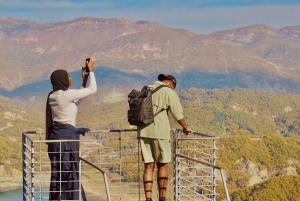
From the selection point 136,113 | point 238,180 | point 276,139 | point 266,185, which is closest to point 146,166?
point 136,113

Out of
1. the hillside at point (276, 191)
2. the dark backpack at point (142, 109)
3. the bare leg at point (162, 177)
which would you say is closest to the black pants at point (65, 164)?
the dark backpack at point (142, 109)

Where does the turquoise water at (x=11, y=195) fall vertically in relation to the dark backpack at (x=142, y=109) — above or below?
below

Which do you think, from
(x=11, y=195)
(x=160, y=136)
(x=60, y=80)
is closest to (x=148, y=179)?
(x=160, y=136)

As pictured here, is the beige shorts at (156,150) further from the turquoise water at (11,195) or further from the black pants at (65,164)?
the turquoise water at (11,195)

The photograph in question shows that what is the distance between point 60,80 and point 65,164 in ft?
4.04

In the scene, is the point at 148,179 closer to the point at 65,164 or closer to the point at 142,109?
the point at 142,109

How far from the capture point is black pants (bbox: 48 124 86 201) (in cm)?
918

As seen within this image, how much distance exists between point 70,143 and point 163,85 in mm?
1628

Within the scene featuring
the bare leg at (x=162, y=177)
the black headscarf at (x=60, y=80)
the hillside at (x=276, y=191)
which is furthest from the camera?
the hillside at (x=276, y=191)

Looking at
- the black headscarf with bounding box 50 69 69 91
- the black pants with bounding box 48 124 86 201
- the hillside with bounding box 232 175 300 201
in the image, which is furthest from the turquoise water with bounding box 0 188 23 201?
the black headscarf with bounding box 50 69 69 91

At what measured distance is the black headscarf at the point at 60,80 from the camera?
9.14 m

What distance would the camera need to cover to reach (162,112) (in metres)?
9.37

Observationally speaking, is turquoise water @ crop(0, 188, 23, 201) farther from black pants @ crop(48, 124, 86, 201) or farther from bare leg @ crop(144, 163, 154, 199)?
bare leg @ crop(144, 163, 154, 199)

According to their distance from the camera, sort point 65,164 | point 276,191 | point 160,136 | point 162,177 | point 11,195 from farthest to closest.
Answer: point 11,195 → point 276,191 → point 162,177 → point 160,136 → point 65,164
